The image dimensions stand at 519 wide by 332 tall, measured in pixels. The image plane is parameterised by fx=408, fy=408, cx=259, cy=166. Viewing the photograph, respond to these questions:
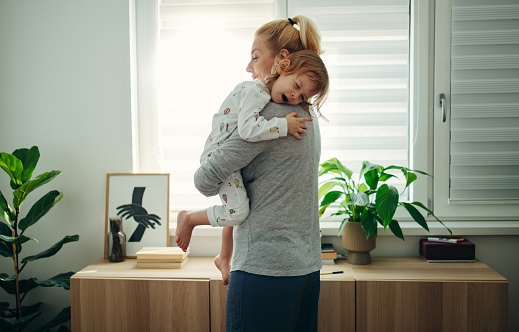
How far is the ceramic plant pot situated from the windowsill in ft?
0.45

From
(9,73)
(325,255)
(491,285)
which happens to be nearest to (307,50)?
(325,255)

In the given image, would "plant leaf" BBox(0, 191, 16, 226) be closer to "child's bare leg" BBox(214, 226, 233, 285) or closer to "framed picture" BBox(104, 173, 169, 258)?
"framed picture" BBox(104, 173, 169, 258)

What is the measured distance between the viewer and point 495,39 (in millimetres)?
2104

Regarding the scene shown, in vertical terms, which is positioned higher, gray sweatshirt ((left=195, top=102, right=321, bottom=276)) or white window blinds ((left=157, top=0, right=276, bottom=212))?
white window blinds ((left=157, top=0, right=276, bottom=212))

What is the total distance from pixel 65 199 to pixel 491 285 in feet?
6.92

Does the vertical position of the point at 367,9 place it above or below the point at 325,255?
above

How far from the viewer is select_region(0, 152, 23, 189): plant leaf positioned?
1886mm

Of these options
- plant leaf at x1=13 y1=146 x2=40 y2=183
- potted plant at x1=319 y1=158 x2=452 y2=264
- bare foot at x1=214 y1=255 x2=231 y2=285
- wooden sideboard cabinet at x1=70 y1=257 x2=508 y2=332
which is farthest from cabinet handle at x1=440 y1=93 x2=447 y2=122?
plant leaf at x1=13 y1=146 x2=40 y2=183

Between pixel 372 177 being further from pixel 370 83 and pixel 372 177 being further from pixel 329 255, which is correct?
pixel 370 83

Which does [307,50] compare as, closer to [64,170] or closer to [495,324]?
[495,324]

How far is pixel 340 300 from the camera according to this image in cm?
176

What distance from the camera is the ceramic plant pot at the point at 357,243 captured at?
6.40 feet

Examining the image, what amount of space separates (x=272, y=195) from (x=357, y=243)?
107 centimetres

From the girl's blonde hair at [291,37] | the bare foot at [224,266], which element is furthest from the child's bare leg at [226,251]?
the girl's blonde hair at [291,37]
